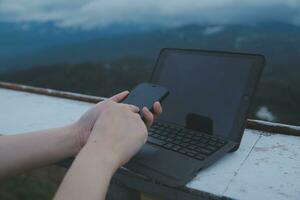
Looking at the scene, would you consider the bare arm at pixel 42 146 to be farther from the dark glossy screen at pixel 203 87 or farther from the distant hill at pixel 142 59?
the distant hill at pixel 142 59

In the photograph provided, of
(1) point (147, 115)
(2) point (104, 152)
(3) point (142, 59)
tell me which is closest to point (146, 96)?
(1) point (147, 115)

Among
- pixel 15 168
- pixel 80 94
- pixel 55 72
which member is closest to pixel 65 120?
pixel 80 94

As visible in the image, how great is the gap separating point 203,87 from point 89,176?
0.37 metres

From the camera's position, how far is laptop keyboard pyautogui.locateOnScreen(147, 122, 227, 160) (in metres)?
0.67

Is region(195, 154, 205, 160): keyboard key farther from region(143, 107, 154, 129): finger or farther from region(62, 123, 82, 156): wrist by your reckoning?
region(62, 123, 82, 156): wrist

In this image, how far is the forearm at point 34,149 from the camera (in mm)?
656

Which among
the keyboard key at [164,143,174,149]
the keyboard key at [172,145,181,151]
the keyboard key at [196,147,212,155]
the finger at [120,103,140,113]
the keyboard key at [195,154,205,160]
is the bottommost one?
the keyboard key at [164,143,174,149]

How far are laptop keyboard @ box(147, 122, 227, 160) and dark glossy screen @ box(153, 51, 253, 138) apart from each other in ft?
0.08

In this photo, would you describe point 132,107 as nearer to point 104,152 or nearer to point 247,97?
point 104,152

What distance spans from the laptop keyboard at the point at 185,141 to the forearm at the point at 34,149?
0.16 metres

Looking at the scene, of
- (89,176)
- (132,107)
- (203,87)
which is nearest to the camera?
(89,176)

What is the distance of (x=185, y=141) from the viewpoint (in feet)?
2.33

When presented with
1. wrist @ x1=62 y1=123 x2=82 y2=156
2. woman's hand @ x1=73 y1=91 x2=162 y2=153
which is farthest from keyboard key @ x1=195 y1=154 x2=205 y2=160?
wrist @ x1=62 y1=123 x2=82 y2=156

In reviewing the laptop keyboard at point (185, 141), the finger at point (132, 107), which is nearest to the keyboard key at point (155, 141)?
the laptop keyboard at point (185, 141)
